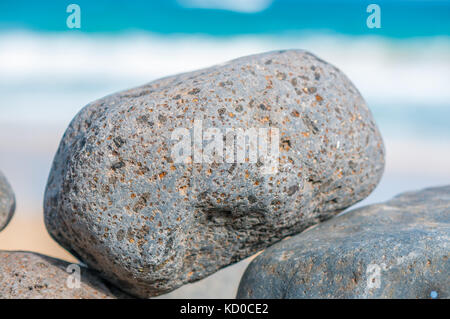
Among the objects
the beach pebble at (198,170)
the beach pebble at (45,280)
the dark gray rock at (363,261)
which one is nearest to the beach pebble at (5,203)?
the beach pebble at (45,280)

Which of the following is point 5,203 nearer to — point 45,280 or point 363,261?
point 45,280

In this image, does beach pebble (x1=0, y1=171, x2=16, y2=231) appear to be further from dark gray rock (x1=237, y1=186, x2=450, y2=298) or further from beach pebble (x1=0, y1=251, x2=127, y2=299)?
dark gray rock (x1=237, y1=186, x2=450, y2=298)

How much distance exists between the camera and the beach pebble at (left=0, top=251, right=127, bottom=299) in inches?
116

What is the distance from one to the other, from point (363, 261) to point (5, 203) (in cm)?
291

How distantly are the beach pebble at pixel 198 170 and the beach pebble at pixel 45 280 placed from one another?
5.6 inches

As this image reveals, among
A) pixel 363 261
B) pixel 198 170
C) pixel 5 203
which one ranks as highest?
pixel 198 170

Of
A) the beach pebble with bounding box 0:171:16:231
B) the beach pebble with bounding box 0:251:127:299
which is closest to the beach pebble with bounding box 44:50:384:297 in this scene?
the beach pebble with bounding box 0:251:127:299

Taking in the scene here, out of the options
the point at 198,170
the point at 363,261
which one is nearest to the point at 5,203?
the point at 198,170

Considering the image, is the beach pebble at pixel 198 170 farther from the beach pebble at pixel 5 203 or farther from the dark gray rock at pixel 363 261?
the beach pebble at pixel 5 203

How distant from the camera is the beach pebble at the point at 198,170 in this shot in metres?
2.71

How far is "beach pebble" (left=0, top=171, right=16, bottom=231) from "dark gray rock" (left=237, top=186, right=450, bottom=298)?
6.83 ft

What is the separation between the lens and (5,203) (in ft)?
12.0

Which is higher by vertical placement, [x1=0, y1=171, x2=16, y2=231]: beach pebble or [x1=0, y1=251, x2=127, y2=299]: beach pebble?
[x1=0, y1=171, x2=16, y2=231]: beach pebble
